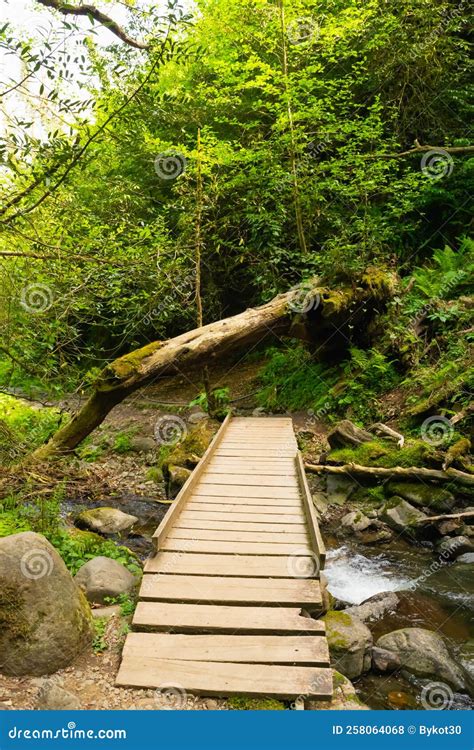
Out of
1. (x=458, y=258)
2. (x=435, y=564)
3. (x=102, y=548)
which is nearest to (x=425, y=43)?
(x=458, y=258)

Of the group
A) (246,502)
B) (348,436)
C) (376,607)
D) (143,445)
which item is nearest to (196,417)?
(143,445)

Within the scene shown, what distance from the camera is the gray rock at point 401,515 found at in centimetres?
732

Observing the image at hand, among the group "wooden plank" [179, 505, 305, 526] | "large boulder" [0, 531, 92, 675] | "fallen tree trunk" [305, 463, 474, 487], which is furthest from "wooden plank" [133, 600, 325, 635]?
"fallen tree trunk" [305, 463, 474, 487]

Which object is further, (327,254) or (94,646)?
(327,254)

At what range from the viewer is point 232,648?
383 centimetres

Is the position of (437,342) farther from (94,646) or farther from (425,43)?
(94,646)

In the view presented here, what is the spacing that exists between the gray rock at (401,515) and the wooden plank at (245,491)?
1531 mm

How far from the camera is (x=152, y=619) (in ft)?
13.5

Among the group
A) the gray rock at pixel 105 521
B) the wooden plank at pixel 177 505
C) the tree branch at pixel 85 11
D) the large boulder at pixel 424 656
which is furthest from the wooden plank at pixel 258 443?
the tree branch at pixel 85 11

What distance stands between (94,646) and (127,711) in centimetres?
89

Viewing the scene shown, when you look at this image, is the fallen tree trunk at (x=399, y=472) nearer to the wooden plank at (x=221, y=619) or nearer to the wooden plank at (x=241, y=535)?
the wooden plank at (x=241, y=535)

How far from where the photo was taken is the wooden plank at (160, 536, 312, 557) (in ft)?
16.9

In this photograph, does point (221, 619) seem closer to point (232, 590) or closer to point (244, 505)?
point (232, 590)

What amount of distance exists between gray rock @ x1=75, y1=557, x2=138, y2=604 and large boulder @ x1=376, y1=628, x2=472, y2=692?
2.40 metres
